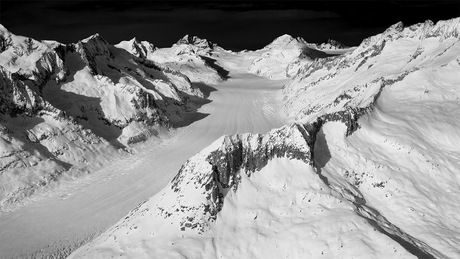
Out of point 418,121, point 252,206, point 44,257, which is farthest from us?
point 418,121

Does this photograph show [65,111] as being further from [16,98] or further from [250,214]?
[250,214]

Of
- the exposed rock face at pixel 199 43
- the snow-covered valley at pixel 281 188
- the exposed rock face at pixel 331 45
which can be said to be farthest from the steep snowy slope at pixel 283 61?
the snow-covered valley at pixel 281 188

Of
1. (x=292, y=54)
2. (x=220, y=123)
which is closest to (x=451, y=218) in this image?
(x=220, y=123)

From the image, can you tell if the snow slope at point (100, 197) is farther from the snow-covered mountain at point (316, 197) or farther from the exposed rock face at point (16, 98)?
the exposed rock face at point (16, 98)

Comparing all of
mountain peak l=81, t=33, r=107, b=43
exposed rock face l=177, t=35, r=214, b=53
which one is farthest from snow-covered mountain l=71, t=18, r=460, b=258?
exposed rock face l=177, t=35, r=214, b=53

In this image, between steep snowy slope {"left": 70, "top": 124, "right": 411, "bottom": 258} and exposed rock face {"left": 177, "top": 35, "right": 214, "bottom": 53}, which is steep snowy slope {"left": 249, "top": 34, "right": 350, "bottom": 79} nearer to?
exposed rock face {"left": 177, "top": 35, "right": 214, "bottom": 53}

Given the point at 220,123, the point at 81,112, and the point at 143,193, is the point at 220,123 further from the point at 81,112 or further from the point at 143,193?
the point at 143,193
